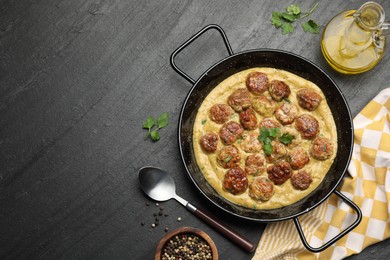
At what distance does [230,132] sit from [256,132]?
308mm

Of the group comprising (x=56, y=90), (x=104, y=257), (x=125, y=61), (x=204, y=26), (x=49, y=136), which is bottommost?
(x=104, y=257)

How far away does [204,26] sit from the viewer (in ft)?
17.4

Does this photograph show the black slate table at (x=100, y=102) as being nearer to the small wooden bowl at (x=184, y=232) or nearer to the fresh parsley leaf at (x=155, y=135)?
the fresh parsley leaf at (x=155, y=135)

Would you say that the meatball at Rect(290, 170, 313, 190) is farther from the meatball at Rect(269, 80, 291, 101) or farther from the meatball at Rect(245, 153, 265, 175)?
the meatball at Rect(269, 80, 291, 101)

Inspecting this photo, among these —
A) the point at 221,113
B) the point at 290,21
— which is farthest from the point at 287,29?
the point at 221,113

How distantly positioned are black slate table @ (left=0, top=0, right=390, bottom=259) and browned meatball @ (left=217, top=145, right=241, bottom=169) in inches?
19.3

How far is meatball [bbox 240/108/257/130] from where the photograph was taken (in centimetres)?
500

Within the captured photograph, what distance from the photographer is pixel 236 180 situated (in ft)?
16.1

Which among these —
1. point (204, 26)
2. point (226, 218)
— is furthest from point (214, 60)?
point (226, 218)

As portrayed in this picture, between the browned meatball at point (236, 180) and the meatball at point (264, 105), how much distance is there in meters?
0.70

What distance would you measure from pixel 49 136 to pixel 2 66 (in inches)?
40.6

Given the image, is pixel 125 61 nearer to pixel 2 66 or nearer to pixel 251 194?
pixel 2 66

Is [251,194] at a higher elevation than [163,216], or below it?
higher

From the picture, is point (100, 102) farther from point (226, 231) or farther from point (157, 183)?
point (226, 231)
